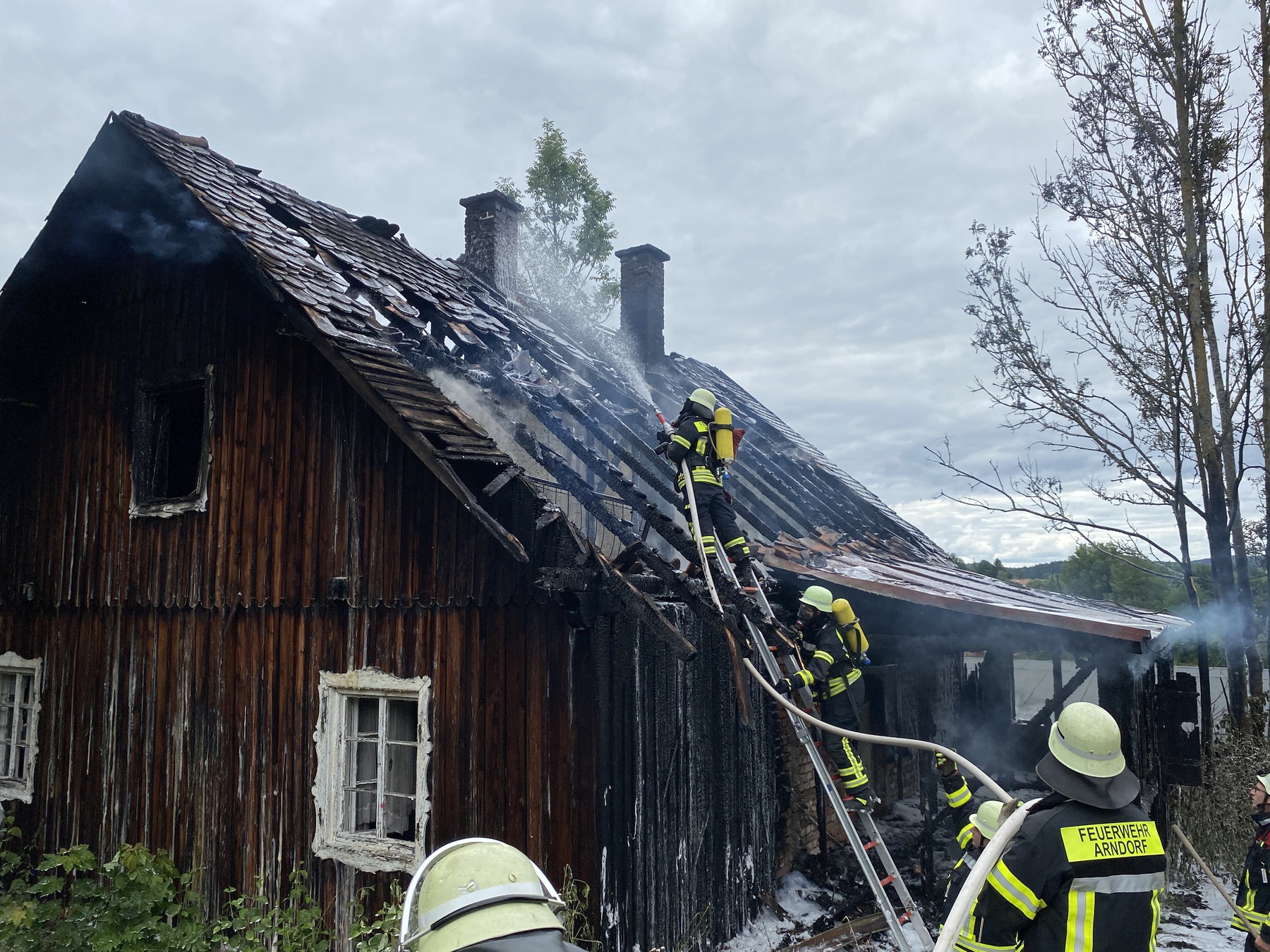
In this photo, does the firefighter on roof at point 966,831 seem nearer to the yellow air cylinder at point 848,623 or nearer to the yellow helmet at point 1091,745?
the yellow helmet at point 1091,745

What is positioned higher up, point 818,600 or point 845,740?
point 818,600

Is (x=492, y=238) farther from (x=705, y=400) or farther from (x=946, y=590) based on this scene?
(x=946, y=590)

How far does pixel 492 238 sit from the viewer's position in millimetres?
11742

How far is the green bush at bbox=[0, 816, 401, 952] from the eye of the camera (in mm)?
5895

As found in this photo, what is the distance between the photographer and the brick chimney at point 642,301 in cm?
1314

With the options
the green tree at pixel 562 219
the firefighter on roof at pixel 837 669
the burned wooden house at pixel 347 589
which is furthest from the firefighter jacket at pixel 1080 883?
the green tree at pixel 562 219

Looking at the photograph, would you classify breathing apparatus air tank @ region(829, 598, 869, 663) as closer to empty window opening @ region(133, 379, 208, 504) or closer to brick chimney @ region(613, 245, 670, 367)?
empty window opening @ region(133, 379, 208, 504)

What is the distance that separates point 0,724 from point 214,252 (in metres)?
5.55

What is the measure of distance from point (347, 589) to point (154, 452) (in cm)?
296

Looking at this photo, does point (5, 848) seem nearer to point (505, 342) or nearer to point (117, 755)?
point (117, 755)

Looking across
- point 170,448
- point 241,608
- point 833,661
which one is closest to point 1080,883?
point 833,661

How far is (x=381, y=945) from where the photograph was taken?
16.1ft

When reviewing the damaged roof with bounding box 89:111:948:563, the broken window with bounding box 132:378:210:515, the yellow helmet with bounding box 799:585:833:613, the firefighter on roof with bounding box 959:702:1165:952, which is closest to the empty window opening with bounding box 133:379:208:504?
the broken window with bounding box 132:378:210:515

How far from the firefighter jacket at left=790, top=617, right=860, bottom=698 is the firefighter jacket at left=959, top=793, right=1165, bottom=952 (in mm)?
2686
